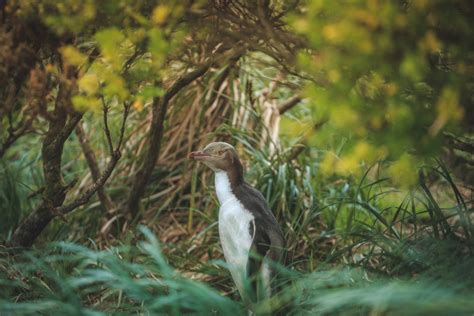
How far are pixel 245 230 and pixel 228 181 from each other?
350 millimetres

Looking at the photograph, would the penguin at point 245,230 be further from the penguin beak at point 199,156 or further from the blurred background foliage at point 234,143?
the blurred background foliage at point 234,143

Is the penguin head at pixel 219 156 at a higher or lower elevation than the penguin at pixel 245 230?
higher

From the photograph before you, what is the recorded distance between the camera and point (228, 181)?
131 inches

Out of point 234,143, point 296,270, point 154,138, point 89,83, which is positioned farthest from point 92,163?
point 89,83

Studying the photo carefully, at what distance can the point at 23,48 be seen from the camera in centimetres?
313

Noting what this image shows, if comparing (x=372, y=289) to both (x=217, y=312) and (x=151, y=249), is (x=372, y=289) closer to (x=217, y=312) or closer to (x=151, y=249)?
(x=217, y=312)

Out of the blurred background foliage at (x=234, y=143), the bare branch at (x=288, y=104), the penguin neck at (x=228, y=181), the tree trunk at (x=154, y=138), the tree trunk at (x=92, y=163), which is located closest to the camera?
the blurred background foliage at (x=234, y=143)

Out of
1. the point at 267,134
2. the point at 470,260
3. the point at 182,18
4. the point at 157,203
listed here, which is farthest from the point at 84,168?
the point at 470,260

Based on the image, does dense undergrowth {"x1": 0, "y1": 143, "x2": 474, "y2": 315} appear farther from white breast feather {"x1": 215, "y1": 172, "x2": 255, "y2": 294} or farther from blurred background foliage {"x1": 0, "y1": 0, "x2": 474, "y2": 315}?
white breast feather {"x1": 215, "y1": 172, "x2": 255, "y2": 294}

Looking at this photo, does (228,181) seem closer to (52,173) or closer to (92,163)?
(52,173)

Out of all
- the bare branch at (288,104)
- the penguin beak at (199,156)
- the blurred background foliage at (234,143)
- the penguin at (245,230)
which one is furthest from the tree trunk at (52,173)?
the bare branch at (288,104)

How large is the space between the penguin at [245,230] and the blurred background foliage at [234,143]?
162 mm

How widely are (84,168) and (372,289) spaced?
3.69 meters

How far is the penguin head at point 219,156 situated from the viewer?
3336 mm
